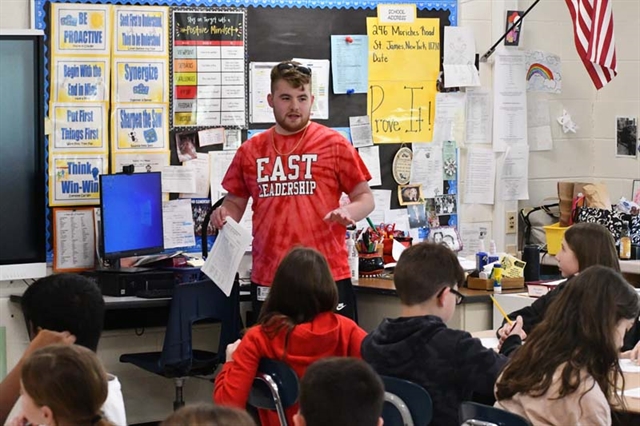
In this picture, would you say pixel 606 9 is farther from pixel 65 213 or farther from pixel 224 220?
pixel 65 213

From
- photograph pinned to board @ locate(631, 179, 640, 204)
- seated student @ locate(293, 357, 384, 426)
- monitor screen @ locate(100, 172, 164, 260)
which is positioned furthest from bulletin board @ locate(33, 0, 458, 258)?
seated student @ locate(293, 357, 384, 426)

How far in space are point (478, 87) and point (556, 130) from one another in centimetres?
68

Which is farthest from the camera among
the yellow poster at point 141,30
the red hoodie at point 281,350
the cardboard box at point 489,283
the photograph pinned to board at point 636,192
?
→ the photograph pinned to board at point 636,192

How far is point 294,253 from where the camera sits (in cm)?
360

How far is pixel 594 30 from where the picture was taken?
19.5 ft

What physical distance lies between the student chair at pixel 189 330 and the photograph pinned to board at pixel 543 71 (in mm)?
2358

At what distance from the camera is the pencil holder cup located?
18.6ft

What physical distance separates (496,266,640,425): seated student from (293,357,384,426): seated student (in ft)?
2.56

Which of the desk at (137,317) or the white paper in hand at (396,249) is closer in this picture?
the desk at (137,317)

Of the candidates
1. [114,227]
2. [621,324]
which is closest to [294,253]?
[621,324]

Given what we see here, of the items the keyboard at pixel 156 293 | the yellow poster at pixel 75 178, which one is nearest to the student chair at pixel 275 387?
the keyboard at pixel 156 293

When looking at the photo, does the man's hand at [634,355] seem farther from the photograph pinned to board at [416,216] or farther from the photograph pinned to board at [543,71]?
the photograph pinned to board at [543,71]

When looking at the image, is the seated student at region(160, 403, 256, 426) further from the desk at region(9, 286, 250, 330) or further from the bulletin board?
the bulletin board

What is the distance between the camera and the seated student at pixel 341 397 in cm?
233
